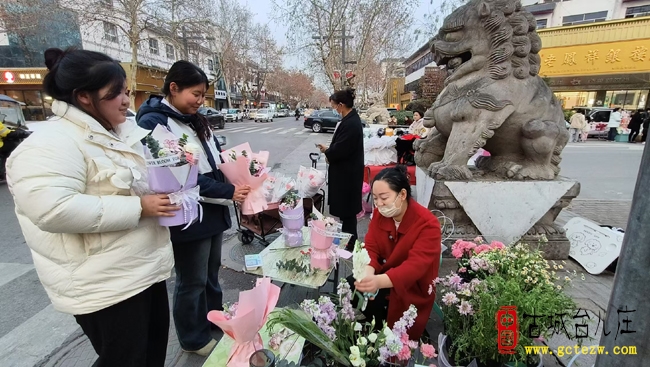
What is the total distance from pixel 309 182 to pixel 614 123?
16936mm

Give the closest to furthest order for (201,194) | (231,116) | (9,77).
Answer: (201,194) < (9,77) < (231,116)

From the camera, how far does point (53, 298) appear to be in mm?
1282

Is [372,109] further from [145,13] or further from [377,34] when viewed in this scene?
[145,13]

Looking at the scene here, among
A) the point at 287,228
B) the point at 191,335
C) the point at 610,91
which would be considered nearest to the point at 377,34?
the point at 610,91

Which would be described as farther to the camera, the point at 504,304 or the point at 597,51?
the point at 597,51

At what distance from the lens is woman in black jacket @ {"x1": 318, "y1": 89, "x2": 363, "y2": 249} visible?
3244mm

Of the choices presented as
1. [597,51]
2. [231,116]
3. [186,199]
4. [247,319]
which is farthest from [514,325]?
[231,116]

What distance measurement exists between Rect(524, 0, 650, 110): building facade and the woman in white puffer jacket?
19181 mm

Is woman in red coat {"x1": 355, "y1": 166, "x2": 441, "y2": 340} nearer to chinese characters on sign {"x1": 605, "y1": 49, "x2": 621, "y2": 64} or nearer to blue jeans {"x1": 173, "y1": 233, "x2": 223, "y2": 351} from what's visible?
blue jeans {"x1": 173, "y1": 233, "x2": 223, "y2": 351}

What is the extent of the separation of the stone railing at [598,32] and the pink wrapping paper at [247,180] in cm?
1967

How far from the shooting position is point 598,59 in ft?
53.3

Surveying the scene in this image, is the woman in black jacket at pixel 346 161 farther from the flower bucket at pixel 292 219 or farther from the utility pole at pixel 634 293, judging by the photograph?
the utility pole at pixel 634 293

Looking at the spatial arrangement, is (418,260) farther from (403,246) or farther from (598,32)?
(598,32)

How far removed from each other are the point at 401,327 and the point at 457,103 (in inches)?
97.7
